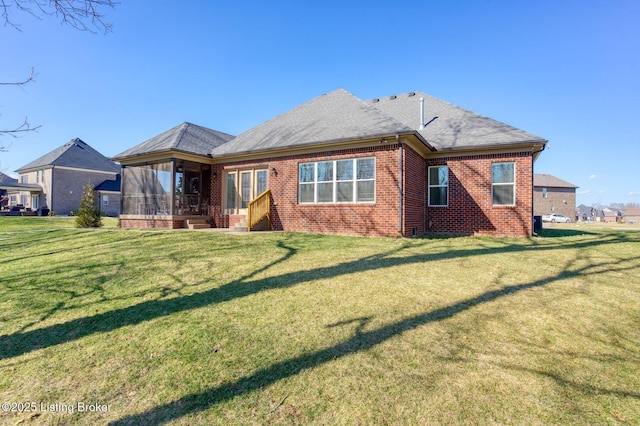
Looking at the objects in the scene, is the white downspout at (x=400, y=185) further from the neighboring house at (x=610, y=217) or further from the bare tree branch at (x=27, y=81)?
the neighboring house at (x=610, y=217)

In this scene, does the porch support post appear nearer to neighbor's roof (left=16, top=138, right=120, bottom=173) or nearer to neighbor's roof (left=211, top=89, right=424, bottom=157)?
neighbor's roof (left=211, top=89, right=424, bottom=157)

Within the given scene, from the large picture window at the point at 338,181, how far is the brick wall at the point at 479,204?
3.43 meters

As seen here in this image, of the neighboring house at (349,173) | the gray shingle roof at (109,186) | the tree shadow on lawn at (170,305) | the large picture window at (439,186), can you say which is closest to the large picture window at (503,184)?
the neighboring house at (349,173)

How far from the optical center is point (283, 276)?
5609 millimetres

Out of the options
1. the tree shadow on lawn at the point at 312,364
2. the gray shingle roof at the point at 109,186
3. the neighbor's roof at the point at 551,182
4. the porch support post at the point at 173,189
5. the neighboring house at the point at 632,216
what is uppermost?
the neighbor's roof at the point at 551,182

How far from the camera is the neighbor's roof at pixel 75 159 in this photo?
108 feet

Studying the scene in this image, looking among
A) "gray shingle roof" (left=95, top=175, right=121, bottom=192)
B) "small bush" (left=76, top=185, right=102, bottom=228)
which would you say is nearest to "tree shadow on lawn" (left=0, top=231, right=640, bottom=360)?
"small bush" (left=76, top=185, right=102, bottom=228)

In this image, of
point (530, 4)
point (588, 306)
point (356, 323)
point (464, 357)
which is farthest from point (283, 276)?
point (530, 4)

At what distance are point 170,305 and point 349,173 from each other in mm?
7775

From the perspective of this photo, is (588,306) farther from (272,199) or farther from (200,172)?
(200,172)

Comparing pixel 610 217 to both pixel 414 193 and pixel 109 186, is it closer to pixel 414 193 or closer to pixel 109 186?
pixel 414 193

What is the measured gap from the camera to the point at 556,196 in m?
53.1

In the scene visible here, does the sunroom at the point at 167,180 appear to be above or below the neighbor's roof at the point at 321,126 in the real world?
below

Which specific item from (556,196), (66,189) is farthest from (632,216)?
(66,189)
